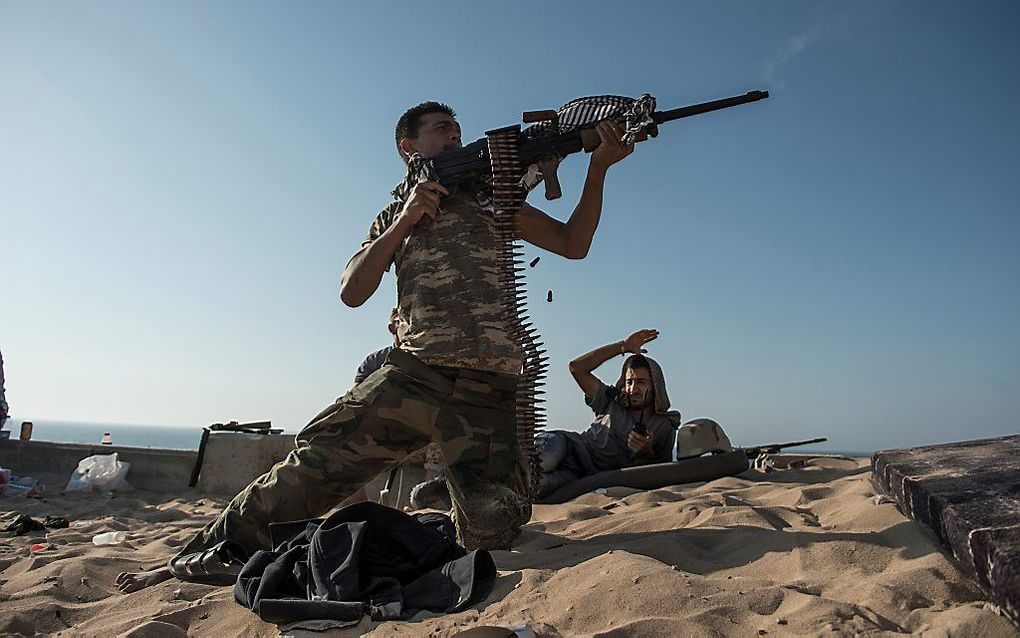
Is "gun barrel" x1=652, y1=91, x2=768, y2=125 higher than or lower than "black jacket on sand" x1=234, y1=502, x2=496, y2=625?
higher

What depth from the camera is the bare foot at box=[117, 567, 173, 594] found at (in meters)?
Result: 3.30

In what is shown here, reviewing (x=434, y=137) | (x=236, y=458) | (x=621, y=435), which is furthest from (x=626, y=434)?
(x=236, y=458)

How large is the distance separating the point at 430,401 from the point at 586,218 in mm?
1398

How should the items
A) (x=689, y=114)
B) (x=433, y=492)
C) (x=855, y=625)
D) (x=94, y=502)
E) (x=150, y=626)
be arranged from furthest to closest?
(x=94, y=502)
(x=433, y=492)
(x=689, y=114)
(x=150, y=626)
(x=855, y=625)

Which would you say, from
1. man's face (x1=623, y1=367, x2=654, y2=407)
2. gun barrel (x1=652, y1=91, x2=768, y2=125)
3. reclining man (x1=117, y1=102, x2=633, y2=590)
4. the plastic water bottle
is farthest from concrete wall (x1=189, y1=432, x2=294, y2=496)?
gun barrel (x1=652, y1=91, x2=768, y2=125)

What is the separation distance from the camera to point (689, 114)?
13.4 ft

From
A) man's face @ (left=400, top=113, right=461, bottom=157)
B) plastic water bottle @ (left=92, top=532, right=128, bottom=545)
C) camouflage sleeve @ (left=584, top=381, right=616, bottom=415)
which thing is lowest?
plastic water bottle @ (left=92, top=532, right=128, bottom=545)

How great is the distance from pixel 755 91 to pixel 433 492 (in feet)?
11.5

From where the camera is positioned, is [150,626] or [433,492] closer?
[150,626]

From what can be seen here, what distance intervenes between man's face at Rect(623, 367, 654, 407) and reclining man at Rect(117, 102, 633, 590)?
2.71m

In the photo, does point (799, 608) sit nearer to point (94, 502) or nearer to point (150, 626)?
point (150, 626)

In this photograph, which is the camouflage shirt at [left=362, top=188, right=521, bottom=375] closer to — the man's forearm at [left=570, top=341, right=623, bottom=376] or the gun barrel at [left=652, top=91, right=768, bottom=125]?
the gun barrel at [left=652, top=91, right=768, bottom=125]

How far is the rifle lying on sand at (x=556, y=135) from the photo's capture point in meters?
3.95

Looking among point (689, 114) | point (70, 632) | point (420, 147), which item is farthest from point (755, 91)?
point (70, 632)
